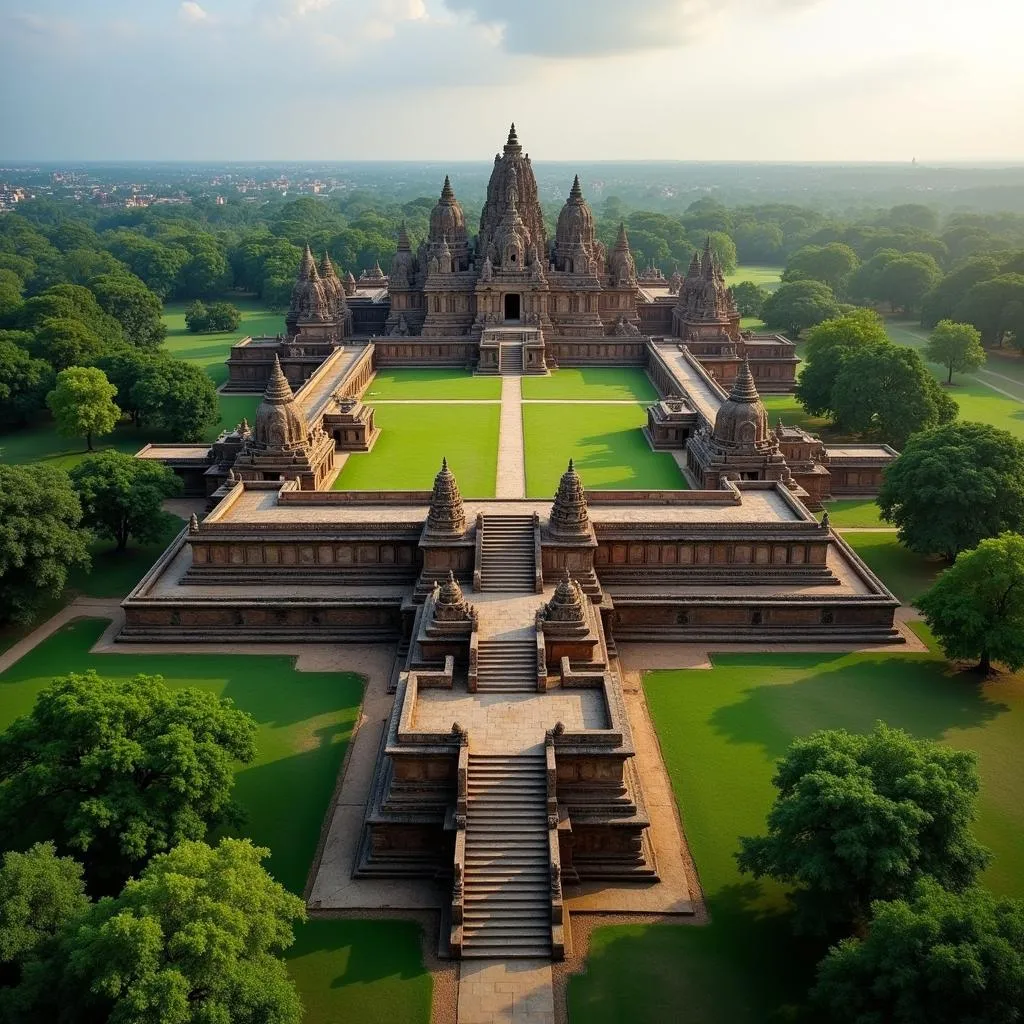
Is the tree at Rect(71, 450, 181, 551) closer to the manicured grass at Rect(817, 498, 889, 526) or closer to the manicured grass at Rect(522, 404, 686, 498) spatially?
the manicured grass at Rect(522, 404, 686, 498)

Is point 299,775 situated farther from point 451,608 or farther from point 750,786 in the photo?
point 750,786

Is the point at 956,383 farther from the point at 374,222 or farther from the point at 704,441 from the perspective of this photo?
the point at 374,222

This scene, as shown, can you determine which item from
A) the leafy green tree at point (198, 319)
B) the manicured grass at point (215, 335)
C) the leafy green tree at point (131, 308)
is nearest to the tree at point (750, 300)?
the manicured grass at point (215, 335)

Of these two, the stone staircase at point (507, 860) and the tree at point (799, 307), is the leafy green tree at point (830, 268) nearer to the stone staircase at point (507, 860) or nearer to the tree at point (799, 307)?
the tree at point (799, 307)

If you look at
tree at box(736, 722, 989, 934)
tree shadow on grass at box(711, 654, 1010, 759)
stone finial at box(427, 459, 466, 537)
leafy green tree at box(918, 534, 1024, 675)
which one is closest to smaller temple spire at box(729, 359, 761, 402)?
leafy green tree at box(918, 534, 1024, 675)

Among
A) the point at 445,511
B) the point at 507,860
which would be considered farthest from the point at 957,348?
the point at 507,860
